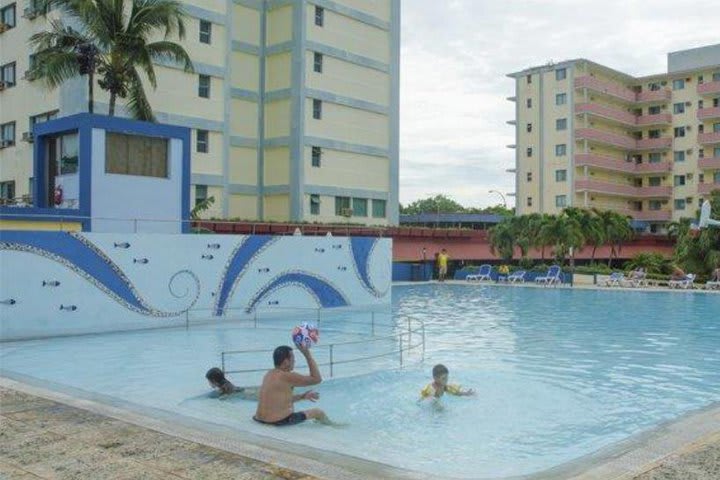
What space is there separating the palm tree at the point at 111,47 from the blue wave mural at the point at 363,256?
30.6ft

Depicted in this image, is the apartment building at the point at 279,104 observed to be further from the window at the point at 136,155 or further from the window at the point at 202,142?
the window at the point at 136,155

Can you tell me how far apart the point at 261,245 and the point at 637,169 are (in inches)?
2444

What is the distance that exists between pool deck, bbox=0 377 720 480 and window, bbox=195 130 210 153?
33.8 m

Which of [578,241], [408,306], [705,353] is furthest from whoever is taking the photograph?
[578,241]

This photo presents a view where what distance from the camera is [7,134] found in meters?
39.6

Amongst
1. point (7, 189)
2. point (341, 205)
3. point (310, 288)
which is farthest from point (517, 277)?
point (7, 189)

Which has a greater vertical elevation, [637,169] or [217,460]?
[637,169]

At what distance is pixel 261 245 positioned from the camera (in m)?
25.2

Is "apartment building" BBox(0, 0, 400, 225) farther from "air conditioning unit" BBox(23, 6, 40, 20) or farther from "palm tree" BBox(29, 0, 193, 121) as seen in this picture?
"palm tree" BBox(29, 0, 193, 121)

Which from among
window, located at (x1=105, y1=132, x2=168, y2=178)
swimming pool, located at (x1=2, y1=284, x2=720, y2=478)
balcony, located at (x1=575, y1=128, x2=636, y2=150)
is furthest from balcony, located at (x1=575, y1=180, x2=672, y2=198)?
window, located at (x1=105, y1=132, x2=168, y2=178)

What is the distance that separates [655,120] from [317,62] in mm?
44615

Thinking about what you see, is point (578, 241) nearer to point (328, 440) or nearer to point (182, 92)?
point (182, 92)

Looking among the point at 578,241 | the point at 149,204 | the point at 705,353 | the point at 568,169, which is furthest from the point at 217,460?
the point at 568,169

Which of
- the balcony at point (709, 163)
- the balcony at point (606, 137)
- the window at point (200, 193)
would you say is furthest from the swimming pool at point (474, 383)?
the balcony at point (709, 163)
